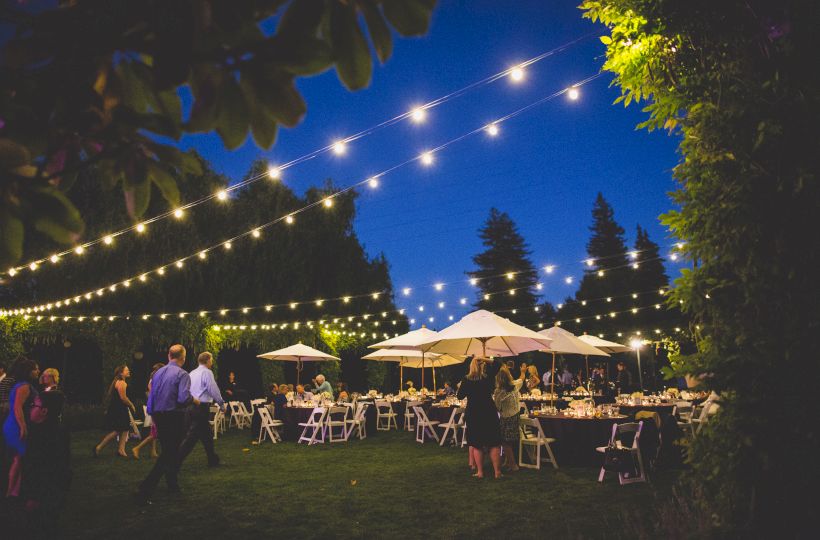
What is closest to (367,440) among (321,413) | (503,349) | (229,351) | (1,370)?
(321,413)

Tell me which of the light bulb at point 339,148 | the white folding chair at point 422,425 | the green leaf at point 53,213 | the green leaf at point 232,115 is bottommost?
the white folding chair at point 422,425

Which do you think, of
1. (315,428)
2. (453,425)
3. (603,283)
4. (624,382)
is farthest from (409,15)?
(603,283)

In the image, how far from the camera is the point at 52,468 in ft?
16.1

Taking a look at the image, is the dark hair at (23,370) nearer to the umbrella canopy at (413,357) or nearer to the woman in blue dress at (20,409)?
the woman in blue dress at (20,409)

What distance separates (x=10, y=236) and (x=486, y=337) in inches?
298

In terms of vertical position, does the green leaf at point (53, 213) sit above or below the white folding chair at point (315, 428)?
above

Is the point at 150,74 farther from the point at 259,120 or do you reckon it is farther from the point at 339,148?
the point at 339,148

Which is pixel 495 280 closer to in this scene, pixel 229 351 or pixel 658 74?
pixel 229 351

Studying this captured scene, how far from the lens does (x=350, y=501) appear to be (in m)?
5.82

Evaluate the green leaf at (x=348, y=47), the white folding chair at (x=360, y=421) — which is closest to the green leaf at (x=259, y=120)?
the green leaf at (x=348, y=47)

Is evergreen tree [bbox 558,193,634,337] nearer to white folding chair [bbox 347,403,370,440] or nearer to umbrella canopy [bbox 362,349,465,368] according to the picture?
umbrella canopy [bbox 362,349,465,368]

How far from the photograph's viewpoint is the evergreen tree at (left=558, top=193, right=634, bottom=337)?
31266 mm

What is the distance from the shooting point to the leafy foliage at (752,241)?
248 cm

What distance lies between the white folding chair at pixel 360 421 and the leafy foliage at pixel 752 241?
9371 mm
